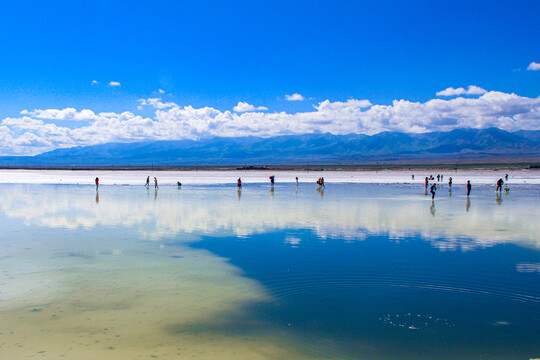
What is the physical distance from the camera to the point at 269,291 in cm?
1068

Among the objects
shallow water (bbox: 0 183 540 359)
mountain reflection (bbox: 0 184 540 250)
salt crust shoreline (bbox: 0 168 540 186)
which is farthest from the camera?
salt crust shoreline (bbox: 0 168 540 186)

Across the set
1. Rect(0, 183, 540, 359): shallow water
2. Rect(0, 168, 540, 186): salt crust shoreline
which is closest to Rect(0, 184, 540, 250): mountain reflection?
Rect(0, 183, 540, 359): shallow water

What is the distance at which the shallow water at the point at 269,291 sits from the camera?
775 centimetres

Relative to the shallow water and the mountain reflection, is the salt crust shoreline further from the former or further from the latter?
the shallow water

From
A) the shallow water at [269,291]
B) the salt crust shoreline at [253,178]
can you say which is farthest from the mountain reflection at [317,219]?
the salt crust shoreline at [253,178]

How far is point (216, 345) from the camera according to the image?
25.5ft

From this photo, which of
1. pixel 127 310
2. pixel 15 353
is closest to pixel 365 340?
pixel 127 310

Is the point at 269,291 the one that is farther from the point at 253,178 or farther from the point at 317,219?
the point at 253,178

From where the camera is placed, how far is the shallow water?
7.75 m

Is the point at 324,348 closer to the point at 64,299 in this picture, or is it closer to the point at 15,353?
the point at 15,353

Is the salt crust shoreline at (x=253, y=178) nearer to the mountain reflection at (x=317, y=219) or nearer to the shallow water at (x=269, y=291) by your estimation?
the mountain reflection at (x=317, y=219)

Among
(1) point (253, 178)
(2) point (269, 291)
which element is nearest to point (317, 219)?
(2) point (269, 291)

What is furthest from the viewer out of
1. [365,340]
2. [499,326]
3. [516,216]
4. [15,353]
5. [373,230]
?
[516,216]

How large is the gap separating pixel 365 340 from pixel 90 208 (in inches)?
929
